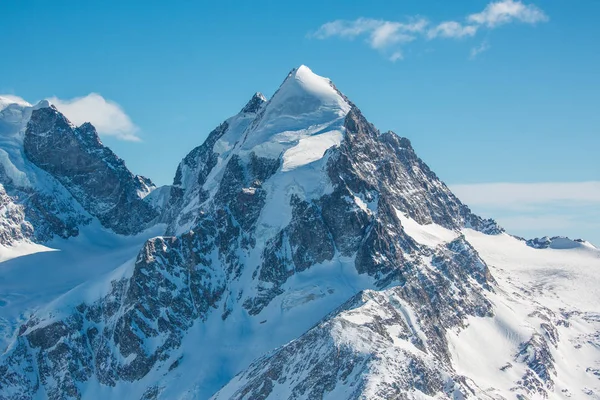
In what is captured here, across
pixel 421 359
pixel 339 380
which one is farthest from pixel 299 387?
pixel 421 359

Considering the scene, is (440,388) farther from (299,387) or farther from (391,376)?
(299,387)

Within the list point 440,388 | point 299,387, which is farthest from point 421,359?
point 299,387

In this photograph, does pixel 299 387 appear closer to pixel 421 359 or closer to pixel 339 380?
pixel 339 380

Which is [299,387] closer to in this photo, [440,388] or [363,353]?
[363,353]

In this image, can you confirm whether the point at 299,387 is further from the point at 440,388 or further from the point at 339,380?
the point at 440,388

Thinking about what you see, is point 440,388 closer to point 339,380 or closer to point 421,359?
point 421,359
